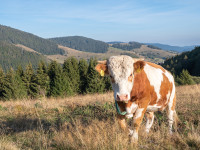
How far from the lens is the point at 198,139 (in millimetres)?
3715

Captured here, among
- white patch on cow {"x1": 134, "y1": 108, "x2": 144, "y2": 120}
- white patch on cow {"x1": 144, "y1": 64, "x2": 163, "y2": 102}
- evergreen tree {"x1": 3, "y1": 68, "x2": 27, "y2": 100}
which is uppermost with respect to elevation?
white patch on cow {"x1": 144, "y1": 64, "x2": 163, "y2": 102}

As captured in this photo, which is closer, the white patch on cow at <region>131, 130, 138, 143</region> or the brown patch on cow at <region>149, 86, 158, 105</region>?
the white patch on cow at <region>131, 130, 138, 143</region>

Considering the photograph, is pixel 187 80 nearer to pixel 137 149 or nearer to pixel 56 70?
pixel 56 70

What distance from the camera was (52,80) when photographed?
39.8m

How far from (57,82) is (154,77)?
32959mm

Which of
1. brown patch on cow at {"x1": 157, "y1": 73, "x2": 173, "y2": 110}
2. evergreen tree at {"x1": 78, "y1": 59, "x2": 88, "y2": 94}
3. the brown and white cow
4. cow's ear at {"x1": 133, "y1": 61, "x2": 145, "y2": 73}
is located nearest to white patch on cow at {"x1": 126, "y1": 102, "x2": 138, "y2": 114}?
the brown and white cow

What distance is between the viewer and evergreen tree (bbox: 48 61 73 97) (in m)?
35.0

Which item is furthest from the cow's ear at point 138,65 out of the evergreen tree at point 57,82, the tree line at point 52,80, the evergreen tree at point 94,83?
the evergreen tree at point 94,83

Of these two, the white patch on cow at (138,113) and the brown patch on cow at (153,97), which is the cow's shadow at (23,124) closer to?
the white patch on cow at (138,113)

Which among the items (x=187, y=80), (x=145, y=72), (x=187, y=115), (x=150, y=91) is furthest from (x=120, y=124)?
(x=187, y=80)

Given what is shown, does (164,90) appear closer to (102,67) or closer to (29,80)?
(102,67)

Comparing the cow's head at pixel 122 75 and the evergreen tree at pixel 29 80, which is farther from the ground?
the cow's head at pixel 122 75

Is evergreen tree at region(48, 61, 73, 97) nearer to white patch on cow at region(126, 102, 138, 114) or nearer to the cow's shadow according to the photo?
the cow's shadow

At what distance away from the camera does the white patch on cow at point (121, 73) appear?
3.71 meters
